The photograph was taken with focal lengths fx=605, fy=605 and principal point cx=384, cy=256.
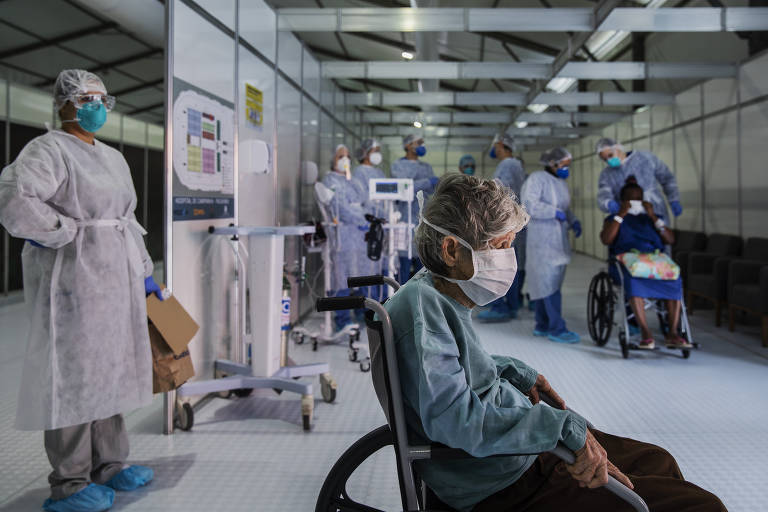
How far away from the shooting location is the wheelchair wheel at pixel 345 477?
135 centimetres

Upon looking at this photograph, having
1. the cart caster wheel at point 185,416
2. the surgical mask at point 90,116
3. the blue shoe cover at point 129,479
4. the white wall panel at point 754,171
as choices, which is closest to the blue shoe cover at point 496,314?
the white wall panel at point 754,171

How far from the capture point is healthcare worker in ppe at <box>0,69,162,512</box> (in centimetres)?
212

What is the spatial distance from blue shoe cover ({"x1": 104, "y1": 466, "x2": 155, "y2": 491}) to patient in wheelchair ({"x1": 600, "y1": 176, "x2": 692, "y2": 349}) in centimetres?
357

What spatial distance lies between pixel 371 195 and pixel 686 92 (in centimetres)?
535

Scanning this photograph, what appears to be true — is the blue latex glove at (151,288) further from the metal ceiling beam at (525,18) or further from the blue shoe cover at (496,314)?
the blue shoe cover at (496,314)

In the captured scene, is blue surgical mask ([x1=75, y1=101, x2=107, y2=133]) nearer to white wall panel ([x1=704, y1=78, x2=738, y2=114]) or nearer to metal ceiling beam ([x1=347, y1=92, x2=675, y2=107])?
metal ceiling beam ([x1=347, y1=92, x2=675, y2=107])

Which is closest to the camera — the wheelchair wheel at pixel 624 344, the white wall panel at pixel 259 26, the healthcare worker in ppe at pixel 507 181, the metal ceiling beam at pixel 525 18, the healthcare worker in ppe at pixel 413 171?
the white wall panel at pixel 259 26

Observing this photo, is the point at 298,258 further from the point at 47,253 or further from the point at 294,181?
the point at 47,253

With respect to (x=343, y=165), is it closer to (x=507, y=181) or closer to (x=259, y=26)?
(x=259, y=26)

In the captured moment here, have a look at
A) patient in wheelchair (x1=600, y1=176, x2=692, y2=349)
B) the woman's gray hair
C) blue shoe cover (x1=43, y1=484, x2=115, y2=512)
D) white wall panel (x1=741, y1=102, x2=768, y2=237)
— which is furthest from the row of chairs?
blue shoe cover (x1=43, y1=484, x2=115, y2=512)

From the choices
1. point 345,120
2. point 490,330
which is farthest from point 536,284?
point 345,120

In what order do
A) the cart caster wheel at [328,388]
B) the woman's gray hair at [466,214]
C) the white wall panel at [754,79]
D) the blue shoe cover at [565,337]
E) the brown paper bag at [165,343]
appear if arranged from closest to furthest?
the woman's gray hair at [466,214]
the brown paper bag at [165,343]
the cart caster wheel at [328,388]
the blue shoe cover at [565,337]
the white wall panel at [754,79]

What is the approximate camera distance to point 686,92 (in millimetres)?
8211

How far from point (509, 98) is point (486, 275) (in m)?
7.63
